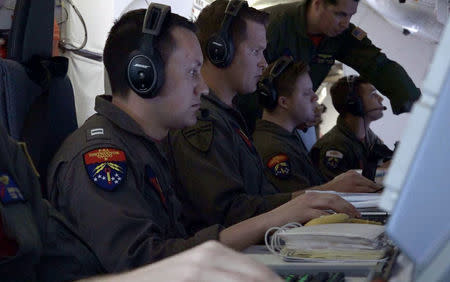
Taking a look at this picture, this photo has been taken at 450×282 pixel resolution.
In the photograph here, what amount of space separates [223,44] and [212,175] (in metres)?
0.47

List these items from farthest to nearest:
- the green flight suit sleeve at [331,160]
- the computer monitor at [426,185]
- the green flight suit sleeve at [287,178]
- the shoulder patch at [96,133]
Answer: the green flight suit sleeve at [331,160] < the green flight suit sleeve at [287,178] < the shoulder patch at [96,133] < the computer monitor at [426,185]

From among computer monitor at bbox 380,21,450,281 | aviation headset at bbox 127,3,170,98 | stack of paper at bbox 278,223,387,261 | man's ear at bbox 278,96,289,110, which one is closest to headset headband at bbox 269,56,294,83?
man's ear at bbox 278,96,289,110

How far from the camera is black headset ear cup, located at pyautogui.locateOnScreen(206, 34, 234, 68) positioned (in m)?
1.88

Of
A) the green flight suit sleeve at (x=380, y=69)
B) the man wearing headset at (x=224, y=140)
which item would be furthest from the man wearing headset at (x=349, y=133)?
the man wearing headset at (x=224, y=140)

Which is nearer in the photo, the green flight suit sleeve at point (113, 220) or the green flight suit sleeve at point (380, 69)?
the green flight suit sleeve at point (113, 220)

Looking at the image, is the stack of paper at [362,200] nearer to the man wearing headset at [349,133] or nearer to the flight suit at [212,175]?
the flight suit at [212,175]

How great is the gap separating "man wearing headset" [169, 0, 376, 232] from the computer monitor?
1188mm

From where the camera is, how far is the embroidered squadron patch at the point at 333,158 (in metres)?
3.07

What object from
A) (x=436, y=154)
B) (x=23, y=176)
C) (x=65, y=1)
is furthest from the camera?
(x=65, y=1)

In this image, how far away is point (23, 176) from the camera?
35.7 inches

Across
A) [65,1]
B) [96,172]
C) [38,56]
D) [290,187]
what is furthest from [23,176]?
[65,1]

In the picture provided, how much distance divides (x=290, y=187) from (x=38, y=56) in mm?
1174

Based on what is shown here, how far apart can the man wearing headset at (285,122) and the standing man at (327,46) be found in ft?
0.25

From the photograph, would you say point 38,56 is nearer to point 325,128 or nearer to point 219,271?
point 219,271
